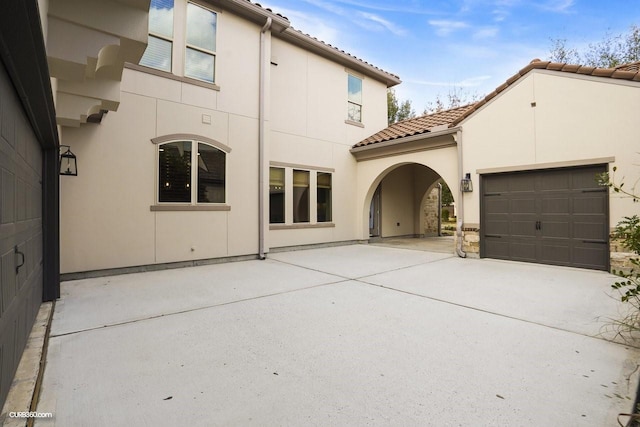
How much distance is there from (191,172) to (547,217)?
776 centimetres

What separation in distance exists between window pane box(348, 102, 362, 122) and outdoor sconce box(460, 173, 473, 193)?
462 centimetres

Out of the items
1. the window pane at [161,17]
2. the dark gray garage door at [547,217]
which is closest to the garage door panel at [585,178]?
the dark gray garage door at [547,217]

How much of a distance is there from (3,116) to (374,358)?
3.05 m

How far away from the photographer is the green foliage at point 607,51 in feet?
48.8

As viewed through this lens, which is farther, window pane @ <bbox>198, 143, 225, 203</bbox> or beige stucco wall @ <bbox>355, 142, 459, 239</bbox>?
beige stucco wall @ <bbox>355, 142, 459, 239</bbox>

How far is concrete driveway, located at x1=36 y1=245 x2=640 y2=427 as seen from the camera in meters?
1.91

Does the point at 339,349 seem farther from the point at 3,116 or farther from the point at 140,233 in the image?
the point at 140,233

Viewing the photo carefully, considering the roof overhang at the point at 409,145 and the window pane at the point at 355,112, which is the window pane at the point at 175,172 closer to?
the roof overhang at the point at 409,145

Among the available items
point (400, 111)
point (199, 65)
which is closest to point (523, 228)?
point (199, 65)

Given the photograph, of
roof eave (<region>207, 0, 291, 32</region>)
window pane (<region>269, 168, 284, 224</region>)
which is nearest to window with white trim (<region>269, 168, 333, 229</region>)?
window pane (<region>269, 168, 284, 224</region>)

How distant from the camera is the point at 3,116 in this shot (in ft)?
5.98

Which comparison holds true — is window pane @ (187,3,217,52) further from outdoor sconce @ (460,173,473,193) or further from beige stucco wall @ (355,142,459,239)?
outdoor sconce @ (460,173,473,193)

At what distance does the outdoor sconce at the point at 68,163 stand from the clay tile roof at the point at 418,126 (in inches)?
297

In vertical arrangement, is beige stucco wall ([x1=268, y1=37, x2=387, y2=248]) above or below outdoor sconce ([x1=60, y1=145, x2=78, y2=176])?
above
